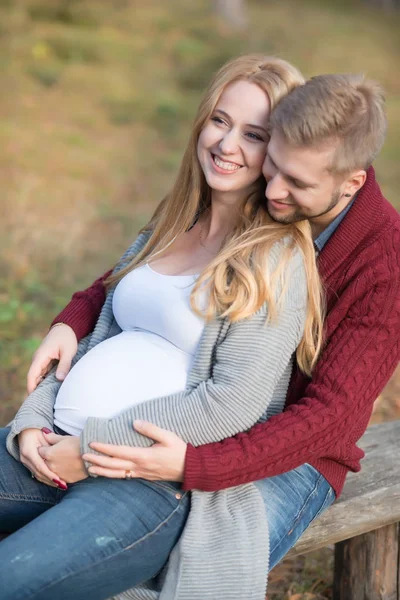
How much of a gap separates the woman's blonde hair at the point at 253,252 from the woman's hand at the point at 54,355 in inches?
14.6

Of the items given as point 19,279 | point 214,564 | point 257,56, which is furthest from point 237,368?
point 19,279

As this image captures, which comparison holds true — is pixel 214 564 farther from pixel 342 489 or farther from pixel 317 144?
pixel 317 144

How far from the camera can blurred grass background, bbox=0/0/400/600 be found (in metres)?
5.39

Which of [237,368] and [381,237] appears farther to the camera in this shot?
[381,237]

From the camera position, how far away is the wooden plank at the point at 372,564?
117 inches

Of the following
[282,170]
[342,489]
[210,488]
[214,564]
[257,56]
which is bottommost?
[342,489]

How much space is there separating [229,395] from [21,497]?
2.42 feet

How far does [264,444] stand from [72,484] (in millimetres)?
568

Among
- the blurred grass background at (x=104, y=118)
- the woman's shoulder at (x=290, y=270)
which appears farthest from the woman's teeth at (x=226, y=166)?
the blurred grass background at (x=104, y=118)

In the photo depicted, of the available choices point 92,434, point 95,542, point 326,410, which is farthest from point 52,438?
point 326,410

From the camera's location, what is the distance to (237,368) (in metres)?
2.13

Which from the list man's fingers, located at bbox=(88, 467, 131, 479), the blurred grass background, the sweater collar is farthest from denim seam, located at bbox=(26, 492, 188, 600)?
the blurred grass background

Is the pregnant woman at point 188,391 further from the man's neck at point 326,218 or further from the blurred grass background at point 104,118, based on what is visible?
the blurred grass background at point 104,118

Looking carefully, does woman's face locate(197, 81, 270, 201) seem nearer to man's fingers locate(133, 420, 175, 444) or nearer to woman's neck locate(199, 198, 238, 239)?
woman's neck locate(199, 198, 238, 239)
